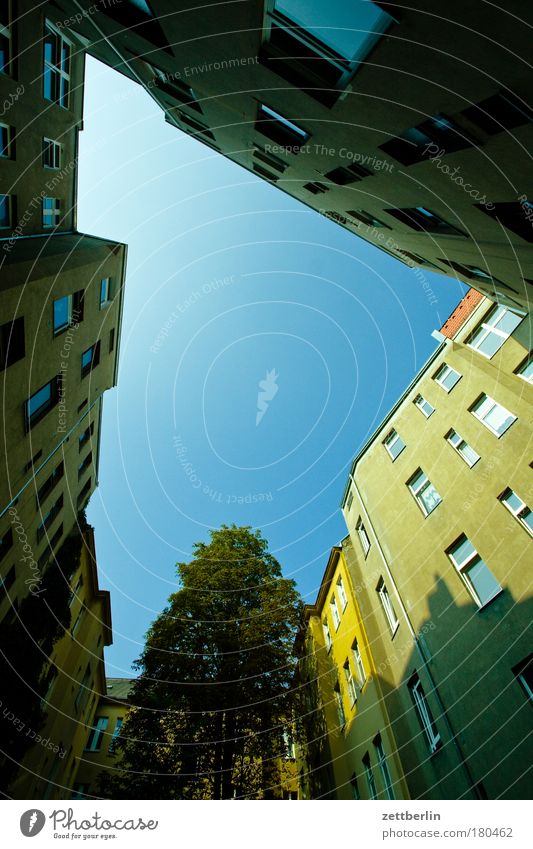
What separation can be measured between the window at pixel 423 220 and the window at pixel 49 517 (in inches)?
772

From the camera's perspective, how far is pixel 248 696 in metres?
14.7

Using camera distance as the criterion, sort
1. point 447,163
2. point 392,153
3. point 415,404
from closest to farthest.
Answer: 1. point 447,163
2. point 392,153
3. point 415,404

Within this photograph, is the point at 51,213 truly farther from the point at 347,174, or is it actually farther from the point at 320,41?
the point at 320,41

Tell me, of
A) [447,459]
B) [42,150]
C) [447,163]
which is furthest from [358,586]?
[42,150]

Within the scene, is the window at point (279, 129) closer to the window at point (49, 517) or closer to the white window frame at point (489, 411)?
the white window frame at point (489, 411)

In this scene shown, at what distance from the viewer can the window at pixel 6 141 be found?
12.4 m

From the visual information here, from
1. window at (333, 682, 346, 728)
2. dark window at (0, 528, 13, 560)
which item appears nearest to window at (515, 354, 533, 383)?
window at (333, 682, 346, 728)

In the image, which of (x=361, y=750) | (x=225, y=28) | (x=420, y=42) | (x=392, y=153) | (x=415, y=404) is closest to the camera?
(x=420, y=42)

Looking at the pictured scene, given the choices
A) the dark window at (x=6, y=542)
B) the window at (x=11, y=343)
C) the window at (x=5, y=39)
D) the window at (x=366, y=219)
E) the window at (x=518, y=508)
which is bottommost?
the window at (x=518, y=508)

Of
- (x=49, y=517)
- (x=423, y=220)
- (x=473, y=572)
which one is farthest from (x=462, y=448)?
(x=49, y=517)

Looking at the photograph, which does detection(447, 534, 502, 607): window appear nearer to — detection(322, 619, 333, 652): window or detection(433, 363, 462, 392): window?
detection(433, 363, 462, 392): window

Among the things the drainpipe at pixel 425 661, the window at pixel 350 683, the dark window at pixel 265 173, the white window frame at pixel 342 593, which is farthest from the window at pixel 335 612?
the dark window at pixel 265 173
